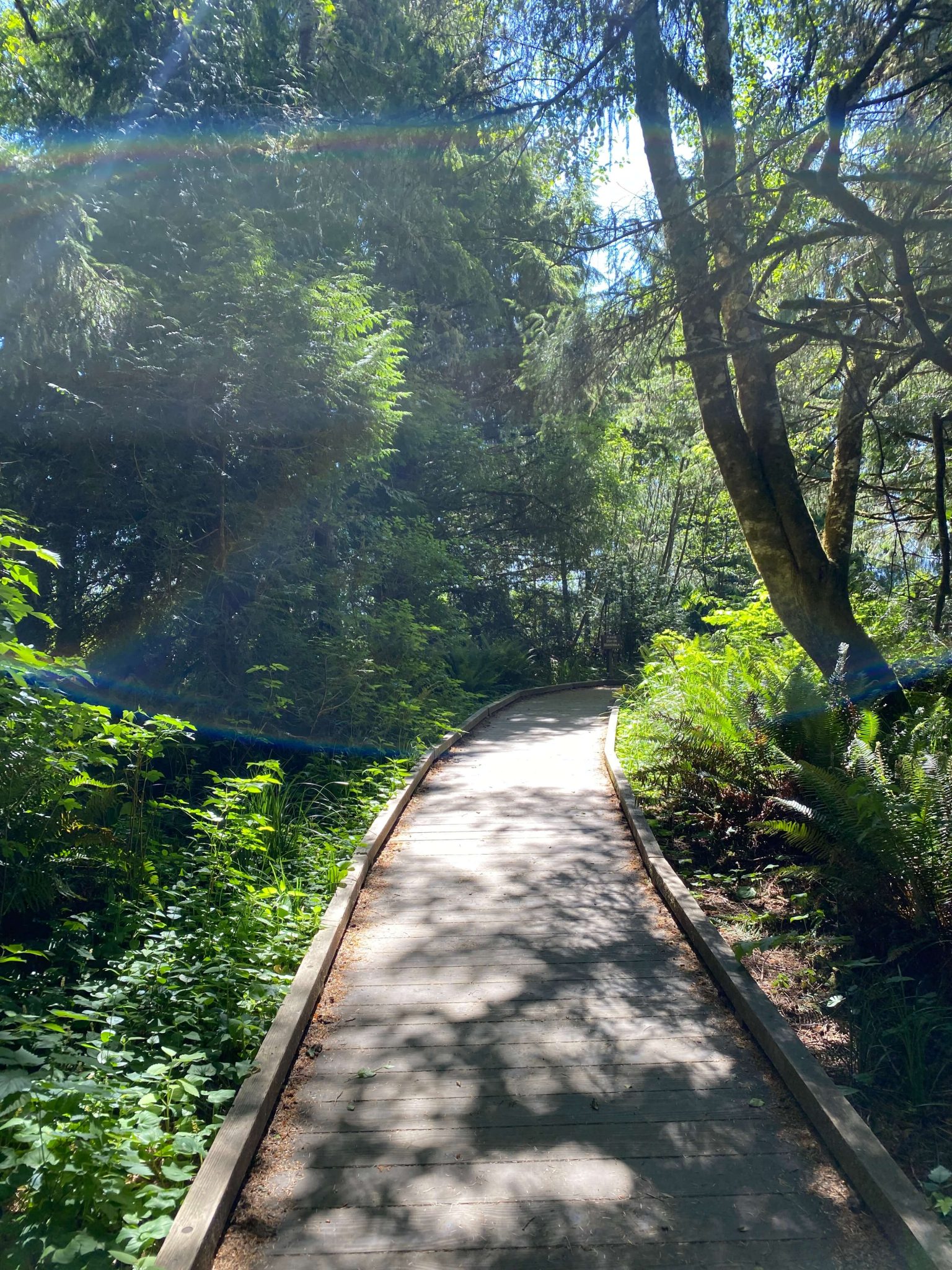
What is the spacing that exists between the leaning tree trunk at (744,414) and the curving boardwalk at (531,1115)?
2.83 m

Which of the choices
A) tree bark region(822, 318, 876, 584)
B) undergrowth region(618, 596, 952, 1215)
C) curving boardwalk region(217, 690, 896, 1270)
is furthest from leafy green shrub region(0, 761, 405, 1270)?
tree bark region(822, 318, 876, 584)

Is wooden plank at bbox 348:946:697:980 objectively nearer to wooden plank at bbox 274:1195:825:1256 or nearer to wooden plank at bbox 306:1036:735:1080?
wooden plank at bbox 306:1036:735:1080

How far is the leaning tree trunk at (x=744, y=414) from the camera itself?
684 centimetres

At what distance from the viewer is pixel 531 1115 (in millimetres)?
3391

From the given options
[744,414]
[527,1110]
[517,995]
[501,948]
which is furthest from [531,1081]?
[744,414]

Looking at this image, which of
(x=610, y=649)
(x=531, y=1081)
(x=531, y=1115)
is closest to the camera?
(x=531, y=1115)

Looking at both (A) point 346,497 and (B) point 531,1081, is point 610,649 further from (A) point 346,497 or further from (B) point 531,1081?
(B) point 531,1081

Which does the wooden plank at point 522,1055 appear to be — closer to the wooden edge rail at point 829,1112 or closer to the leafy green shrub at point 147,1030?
the wooden edge rail at point 829,1112

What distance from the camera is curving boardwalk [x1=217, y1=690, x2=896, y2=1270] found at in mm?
2711

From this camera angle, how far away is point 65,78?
10.7 m

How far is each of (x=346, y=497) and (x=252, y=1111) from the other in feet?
35.4

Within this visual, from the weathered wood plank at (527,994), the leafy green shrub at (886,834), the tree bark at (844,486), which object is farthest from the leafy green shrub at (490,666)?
the weathered wood plank at (527,994)

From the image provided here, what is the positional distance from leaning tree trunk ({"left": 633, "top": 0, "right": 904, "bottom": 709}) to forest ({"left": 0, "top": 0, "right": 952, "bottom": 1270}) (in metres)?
0.03

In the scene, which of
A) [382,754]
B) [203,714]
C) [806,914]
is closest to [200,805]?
[203,714]
